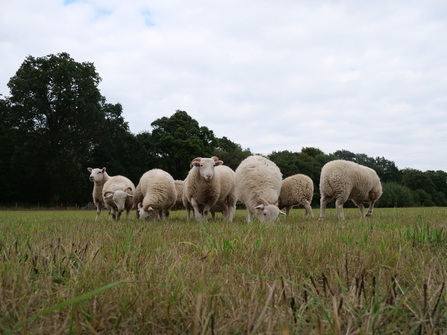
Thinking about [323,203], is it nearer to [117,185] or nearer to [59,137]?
[117,185]

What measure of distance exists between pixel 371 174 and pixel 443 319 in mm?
10952

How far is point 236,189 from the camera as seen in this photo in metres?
8.91

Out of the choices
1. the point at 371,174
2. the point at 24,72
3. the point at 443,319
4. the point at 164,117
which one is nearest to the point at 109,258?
the point at 443,319

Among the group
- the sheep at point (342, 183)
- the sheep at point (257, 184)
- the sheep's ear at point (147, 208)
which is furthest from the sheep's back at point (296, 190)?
the sheep's ear at point (147, 208)

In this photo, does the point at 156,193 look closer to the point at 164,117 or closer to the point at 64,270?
the point at 64,270

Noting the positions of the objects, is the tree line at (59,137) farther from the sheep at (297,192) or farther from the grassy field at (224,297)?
the grassy field at (224,297)

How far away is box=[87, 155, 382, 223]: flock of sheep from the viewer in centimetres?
809

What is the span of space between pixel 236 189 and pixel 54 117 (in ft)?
95.5

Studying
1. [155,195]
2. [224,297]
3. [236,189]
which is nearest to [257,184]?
[236,189]

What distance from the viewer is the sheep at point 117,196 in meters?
10.1

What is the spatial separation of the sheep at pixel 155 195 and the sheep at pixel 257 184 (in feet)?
8.15

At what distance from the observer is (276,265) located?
2.23 metres

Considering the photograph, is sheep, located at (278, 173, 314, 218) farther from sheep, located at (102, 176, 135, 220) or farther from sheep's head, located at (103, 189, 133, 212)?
sheep's head, located at (103, 189, 133, 212)

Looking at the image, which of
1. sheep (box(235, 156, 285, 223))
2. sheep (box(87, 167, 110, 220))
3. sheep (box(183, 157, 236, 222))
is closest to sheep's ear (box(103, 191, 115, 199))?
sheep (box(87, 167, 110, 220))
